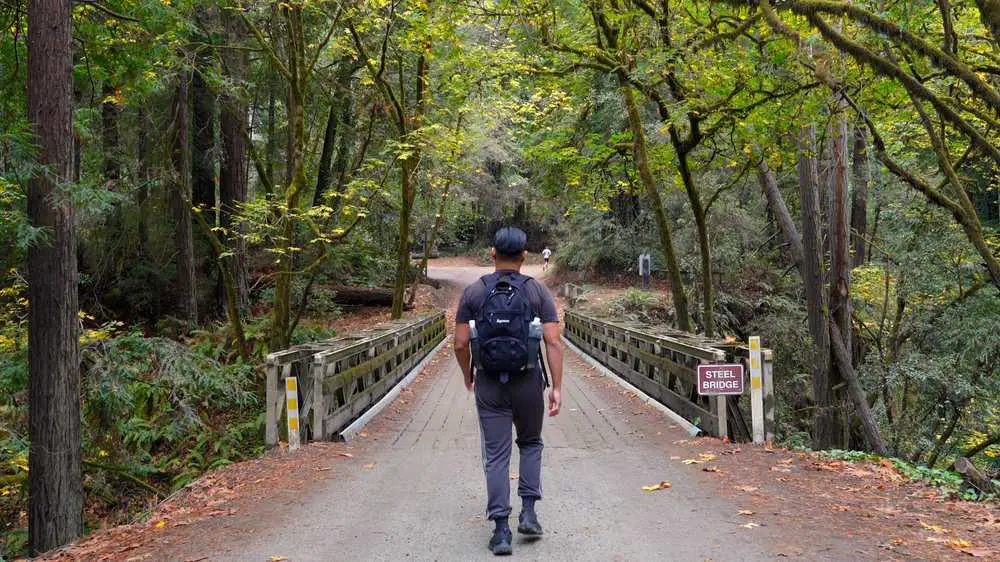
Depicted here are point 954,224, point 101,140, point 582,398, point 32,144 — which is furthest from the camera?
point 101,140

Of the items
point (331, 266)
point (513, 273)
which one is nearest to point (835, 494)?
point (513, 273)

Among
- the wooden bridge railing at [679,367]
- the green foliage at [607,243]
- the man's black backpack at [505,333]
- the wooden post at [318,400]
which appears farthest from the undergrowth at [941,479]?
the green foliage at [607,243]

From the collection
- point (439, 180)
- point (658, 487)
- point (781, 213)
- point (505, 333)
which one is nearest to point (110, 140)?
point (439, 180)

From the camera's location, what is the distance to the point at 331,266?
21969 millimetres

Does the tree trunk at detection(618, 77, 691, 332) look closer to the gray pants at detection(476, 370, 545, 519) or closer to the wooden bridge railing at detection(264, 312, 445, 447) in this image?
the wooden bridge railing at detection(264, 312, 445, 447)

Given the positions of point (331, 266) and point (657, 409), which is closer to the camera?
point (657, 409)

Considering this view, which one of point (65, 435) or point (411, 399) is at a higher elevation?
point (65, 435)

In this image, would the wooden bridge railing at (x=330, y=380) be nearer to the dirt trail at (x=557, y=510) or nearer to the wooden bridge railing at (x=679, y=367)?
the dirt trail at (x=557, y=510)

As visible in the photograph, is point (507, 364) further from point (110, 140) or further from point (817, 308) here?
point (110, 140)

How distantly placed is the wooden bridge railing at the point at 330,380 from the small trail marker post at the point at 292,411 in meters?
0.11

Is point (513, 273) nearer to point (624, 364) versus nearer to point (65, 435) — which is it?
point (65, 435)

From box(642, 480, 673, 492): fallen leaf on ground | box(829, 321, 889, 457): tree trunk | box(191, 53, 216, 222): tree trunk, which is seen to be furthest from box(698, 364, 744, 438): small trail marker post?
box(191, 53, 216, 222): tree trunk

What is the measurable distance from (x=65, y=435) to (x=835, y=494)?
6.15m

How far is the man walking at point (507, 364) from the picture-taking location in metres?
4.24
